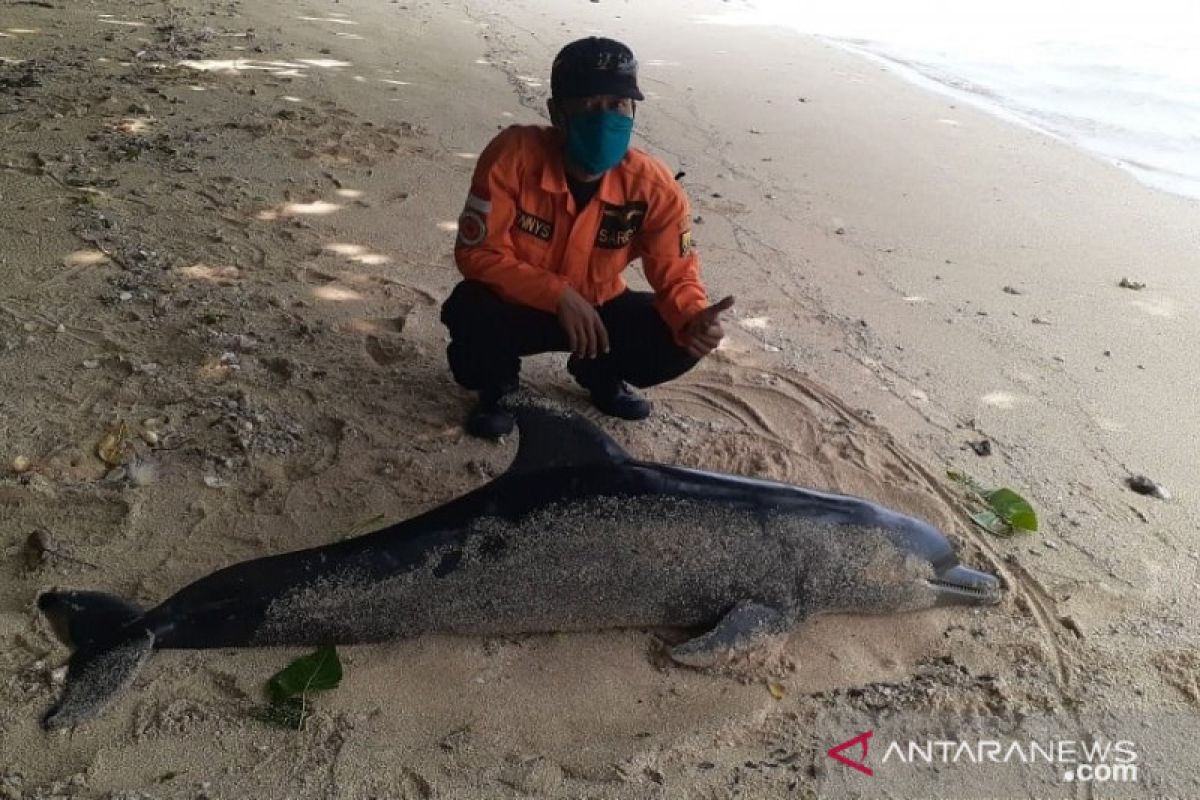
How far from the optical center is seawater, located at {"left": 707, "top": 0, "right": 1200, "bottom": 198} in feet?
33.6

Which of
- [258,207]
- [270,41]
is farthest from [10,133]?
[270,41]

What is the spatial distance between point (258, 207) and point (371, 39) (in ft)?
16.2

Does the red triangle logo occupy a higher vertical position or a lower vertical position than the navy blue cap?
lower

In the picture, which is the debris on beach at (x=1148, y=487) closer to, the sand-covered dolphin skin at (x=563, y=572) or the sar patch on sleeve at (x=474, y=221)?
the sand-covered dolphin skin at (x=563, y=572)

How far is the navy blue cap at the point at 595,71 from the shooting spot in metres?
3.21

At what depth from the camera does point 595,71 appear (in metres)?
3.21

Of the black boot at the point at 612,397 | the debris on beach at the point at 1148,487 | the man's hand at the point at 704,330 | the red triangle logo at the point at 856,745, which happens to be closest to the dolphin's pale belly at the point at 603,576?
the red triangle logo at the point at 856,745

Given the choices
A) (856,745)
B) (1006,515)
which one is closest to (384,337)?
(856,745)

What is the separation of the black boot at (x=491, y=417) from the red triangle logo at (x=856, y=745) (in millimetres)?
1935

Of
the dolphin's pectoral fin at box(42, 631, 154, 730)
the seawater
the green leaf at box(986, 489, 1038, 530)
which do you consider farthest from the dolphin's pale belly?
the seawater

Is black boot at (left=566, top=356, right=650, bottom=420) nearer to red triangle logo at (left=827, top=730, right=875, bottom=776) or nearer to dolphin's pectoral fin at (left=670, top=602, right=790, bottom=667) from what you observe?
dolphin's pectoral fin at (left=670, top=602, right=790, bottom=667)

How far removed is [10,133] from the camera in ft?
19.4

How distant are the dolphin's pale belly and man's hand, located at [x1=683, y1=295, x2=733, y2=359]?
0.70 m

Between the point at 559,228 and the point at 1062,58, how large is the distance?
14469 mm
